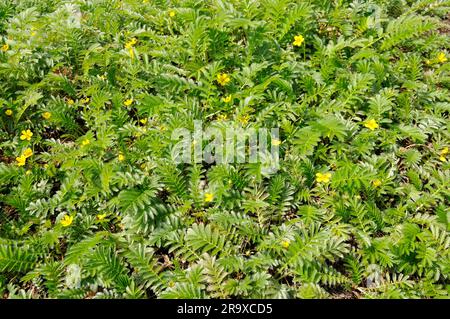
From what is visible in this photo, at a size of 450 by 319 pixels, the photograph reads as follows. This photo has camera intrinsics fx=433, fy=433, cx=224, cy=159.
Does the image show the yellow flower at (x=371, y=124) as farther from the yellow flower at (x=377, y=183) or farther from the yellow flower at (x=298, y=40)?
the yellow flower at (x=298, y=40)

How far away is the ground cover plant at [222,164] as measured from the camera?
271 cm

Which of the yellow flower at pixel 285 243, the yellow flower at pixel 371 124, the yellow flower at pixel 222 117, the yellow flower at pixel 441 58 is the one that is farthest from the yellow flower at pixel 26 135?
the yellow flower at pixel 441 58

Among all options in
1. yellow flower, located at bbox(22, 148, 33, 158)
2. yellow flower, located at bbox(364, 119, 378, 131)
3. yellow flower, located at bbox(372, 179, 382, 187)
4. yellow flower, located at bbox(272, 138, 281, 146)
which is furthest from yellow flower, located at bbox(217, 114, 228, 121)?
yellow flower, located at bbox(22, 148, 33, 158)

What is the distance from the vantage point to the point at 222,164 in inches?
120

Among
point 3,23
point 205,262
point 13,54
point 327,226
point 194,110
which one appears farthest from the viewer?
point 3,23

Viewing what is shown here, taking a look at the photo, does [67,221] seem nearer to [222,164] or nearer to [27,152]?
[27,152]

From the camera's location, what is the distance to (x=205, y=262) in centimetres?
271

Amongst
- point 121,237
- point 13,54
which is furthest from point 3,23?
point 121,237

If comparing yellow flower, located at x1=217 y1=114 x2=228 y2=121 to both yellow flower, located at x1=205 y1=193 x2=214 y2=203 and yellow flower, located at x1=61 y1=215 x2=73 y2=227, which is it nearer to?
yellow flower, located at x1=205 y1=193 x2=214 y2=203

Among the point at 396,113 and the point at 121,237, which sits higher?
the point at 396,113

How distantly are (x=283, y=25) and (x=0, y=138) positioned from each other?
2.50 meters

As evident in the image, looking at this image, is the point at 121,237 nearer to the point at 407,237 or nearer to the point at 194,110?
the point at 194,110

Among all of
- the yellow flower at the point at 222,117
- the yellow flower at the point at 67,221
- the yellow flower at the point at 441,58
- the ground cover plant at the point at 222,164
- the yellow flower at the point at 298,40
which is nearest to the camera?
the ground cover plant at the point at 222,164

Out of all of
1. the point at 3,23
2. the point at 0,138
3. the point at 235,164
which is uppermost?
the point at 3,23
